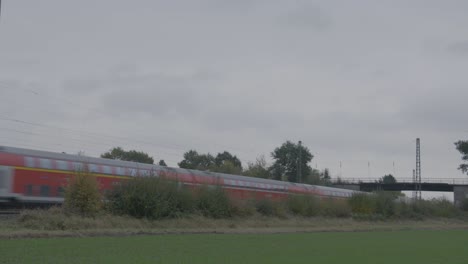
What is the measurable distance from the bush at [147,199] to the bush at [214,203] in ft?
11.2

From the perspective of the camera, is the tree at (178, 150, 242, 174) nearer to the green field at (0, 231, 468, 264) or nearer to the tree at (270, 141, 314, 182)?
the tree at (270, 141, 314, 182)

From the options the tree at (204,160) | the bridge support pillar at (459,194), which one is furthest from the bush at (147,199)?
the tree at (204,160)

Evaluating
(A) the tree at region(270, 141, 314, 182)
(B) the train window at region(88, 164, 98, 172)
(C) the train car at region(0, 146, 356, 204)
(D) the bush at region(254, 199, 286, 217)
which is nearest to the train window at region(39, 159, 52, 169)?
(C) the train car at region(0, 146, 356, 204)

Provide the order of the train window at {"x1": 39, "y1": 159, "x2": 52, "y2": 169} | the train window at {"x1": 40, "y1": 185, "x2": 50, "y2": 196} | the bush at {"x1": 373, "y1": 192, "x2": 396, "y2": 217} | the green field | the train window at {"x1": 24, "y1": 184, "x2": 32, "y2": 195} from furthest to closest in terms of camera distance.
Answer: the bush at {"x1": 373, "y1": 192, "x2": 396, "y2": 217} < the train window at {"x1": 39, "y1": 159, "x2": 52, "y2": 169} < the train window at {"x1": 40, "y1": 185, "x2": 50, "y2": 196} < the train window at {"x1": 24, "y1": 184, "x2": 32, "y2": 195} < the green field

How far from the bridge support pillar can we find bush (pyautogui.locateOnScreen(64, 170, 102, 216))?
260 ft

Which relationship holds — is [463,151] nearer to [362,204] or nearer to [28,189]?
[362,204]

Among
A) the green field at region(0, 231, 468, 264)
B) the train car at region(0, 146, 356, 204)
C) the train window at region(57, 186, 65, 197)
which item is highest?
the train car at region(0, 146, 356, 204)

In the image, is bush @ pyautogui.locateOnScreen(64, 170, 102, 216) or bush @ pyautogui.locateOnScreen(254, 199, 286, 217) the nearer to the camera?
bush @ pyautogui.locateOnScreen(64, 170, 102, 216)

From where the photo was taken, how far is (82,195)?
119 feet

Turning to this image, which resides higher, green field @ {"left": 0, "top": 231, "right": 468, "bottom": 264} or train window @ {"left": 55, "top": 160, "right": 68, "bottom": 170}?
train window @ {"left": 55, "top": 160, "right": 68, "bottom": 170}

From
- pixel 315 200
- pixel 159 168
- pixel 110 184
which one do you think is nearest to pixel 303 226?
pixel 315 200

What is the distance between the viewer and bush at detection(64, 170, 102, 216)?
35.9 metres

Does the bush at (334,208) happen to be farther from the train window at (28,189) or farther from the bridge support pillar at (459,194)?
the bridge support pillar at (459,194)

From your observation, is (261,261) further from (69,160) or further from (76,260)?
(69,160)
